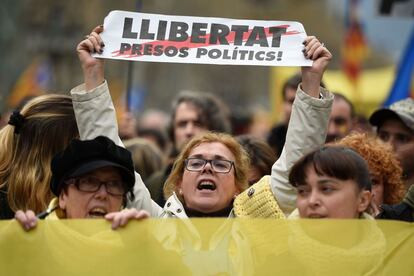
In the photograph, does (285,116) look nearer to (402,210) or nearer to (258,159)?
(258,159)

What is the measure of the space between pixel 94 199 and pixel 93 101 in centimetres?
72

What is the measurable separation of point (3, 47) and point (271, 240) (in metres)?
19.4

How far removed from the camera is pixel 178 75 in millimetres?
65938

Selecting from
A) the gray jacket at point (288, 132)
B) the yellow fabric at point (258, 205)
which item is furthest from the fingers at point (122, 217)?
the yellow fabric at point (258, 205)

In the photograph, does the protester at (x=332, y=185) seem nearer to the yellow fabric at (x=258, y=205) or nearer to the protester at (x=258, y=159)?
the yellow fabric at (x=258, y=205)

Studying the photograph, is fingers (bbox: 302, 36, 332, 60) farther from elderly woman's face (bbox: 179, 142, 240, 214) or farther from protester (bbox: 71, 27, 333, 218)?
elderly woman's face (bbox: 179, 142, 240, 214)

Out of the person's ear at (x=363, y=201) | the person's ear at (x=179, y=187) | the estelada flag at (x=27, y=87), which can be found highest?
the person's ear at (x=363, y=201)

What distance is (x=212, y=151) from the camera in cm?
740

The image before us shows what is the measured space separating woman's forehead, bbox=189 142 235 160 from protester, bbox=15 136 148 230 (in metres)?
0.77

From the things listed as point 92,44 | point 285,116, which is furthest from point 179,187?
point 285,116

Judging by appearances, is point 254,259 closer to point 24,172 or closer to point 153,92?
point 24,172

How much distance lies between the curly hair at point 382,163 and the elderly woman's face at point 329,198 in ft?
4.16

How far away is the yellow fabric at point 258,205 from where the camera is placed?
707 centimetres

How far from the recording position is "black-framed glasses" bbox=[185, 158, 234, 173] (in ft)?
24.0
